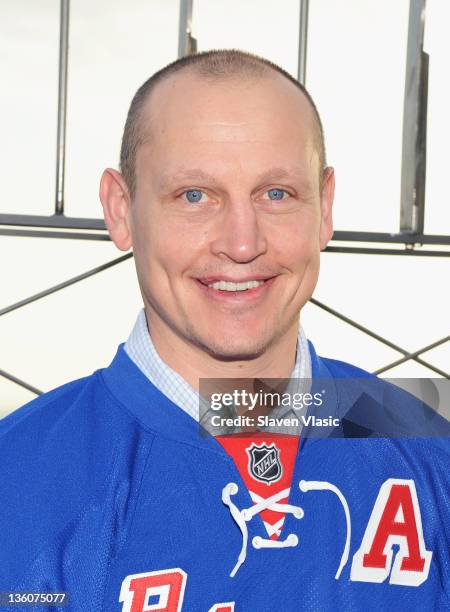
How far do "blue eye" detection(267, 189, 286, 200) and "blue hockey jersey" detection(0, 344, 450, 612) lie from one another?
257 mm

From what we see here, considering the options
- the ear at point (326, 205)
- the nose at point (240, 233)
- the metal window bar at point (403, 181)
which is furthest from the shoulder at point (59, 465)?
the metal window bar at point (403, 181)

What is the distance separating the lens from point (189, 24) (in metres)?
3.02

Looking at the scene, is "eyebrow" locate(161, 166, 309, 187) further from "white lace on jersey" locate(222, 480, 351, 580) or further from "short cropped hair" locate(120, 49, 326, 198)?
"white lace on jersey" locate(222, 480, 351, 580)

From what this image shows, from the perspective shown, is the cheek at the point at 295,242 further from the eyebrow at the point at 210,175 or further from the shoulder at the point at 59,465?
the shoulder at the point at 59,465

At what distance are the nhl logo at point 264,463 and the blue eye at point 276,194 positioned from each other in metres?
0.28

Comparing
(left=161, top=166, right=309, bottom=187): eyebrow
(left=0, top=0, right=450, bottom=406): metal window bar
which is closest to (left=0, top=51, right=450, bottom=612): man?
(left=161, top=166, right=309, bottom=187): eyebrow

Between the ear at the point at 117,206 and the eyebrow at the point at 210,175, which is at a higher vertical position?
the eyebrow at the point at 210,175

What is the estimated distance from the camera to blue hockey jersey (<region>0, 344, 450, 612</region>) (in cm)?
95

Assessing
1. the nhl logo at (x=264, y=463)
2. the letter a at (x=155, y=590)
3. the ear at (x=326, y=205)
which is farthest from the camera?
the ear at (x=326, y=205)

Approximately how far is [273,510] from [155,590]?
160mm

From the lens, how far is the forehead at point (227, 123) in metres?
0.99

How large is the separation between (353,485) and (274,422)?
0.11 meters

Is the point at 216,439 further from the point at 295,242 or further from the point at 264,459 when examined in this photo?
the point at 295,242

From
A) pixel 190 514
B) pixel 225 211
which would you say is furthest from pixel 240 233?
pixel 190 514
